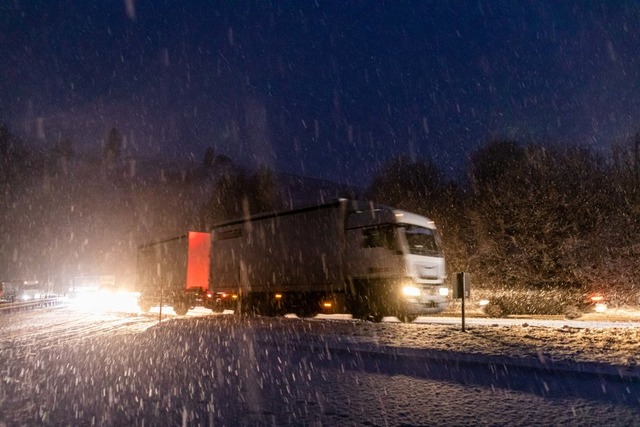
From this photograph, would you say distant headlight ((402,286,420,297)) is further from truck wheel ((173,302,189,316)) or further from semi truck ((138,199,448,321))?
truck wheel ((173,302,189,316))

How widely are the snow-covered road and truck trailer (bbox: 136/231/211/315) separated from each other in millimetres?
9657

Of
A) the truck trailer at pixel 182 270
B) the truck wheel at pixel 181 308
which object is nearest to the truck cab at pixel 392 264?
the truck trailer at pixel 182 270

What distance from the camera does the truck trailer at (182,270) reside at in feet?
79.2

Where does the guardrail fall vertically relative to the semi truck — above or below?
below

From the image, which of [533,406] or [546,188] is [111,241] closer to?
[546,188]

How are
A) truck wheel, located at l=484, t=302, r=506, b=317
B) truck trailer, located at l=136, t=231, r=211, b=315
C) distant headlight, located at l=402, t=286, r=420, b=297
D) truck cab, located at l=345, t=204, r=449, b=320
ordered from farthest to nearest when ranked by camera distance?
truck trailer, located at l=136, t=231, r=211, b=315, truck wheel, located at l=484, t=302, r=506, b=317, truck cab, located at l=345, t=204, r=449, b=320, distant headlight, located at l=402, t=286, r=420, b=297

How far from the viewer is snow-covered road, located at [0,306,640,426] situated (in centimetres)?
594

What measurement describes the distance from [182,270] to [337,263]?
31.3ft

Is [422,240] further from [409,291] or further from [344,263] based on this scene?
[344,263]

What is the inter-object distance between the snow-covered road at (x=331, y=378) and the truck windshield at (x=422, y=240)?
3361 mm

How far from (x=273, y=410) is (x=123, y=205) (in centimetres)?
13947

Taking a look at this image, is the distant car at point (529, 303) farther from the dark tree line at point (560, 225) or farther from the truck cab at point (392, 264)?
the truck cab at point (392, 264)

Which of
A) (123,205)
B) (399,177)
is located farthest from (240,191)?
(123,205)

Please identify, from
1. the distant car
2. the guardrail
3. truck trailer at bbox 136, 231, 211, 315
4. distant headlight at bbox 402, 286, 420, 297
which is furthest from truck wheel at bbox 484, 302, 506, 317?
the guardrail
